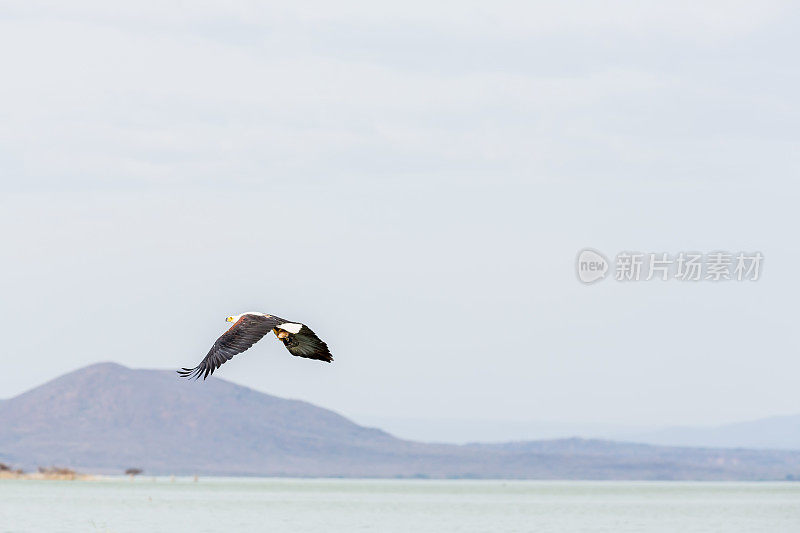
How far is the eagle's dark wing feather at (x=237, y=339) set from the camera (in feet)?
66.7

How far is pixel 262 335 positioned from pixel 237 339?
34 cm

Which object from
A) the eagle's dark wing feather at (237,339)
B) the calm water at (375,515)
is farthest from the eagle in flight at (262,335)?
the calm water at (375,515)

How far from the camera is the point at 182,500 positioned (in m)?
116

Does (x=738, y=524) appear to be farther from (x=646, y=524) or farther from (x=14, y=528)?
(x=14, y=528)

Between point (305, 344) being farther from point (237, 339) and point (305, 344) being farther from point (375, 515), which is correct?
point (375, 515)

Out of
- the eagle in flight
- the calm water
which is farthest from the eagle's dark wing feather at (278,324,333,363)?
the calm water

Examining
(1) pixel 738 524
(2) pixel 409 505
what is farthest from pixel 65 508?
(1) pixel 738 524

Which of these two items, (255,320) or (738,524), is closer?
(255,320)

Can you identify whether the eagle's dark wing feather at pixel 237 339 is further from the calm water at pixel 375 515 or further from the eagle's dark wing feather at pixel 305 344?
the calm water at pixel 375 515

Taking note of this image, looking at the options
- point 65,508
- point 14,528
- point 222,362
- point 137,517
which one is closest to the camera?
point 222,362

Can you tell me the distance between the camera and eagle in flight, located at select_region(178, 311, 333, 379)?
20.3 metres

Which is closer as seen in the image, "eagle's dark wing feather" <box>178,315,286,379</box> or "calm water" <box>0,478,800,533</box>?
"eagle's dark wing feather" <box>178,315,286,379</box>

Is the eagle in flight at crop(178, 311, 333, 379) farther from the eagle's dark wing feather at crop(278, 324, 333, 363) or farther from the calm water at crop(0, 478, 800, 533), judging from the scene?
the calm water at crop(0, 478, 800, 533)

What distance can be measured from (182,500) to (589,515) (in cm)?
3340
